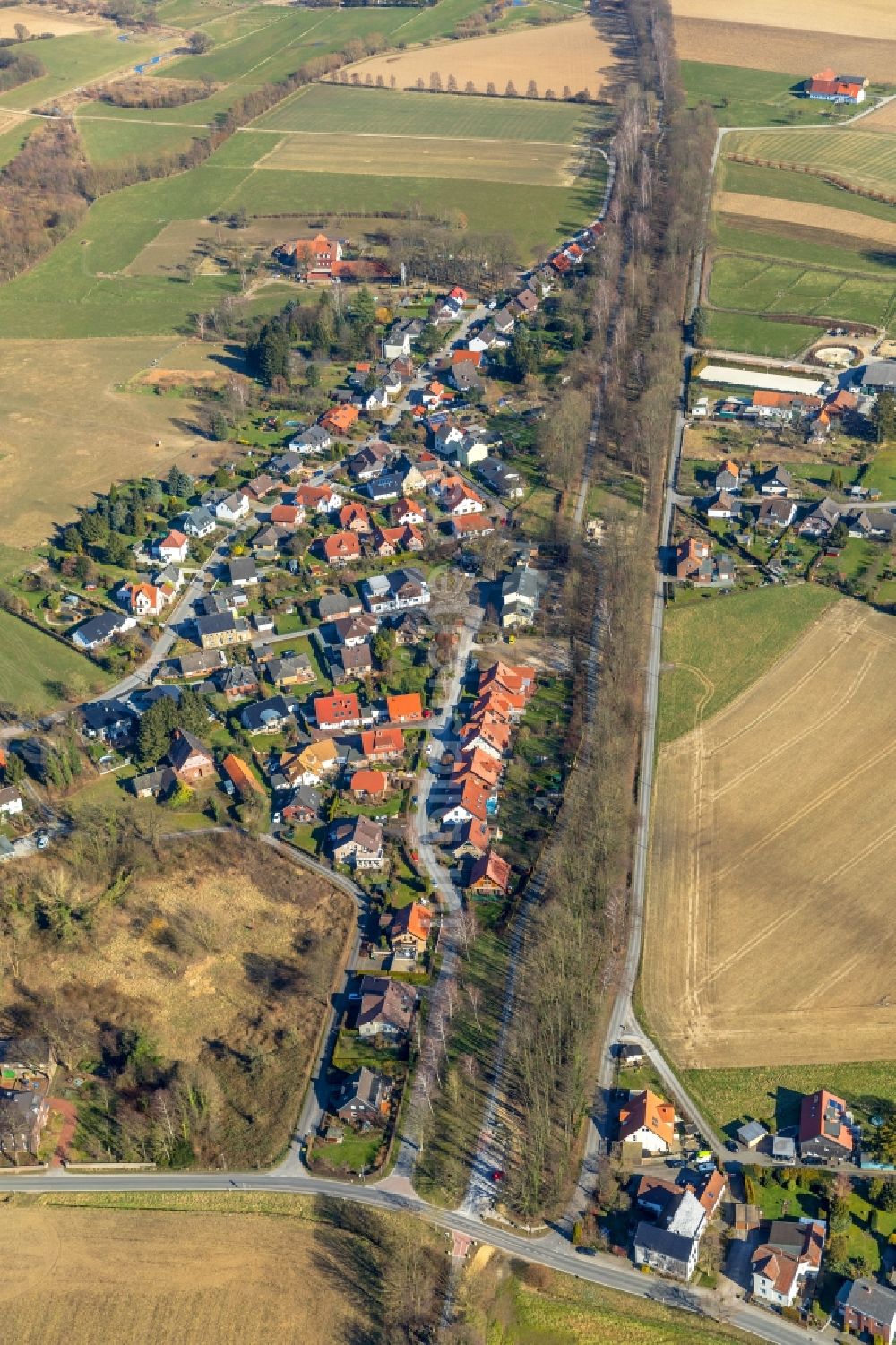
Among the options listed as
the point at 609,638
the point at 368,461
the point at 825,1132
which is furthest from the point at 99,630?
the point at 825,1132

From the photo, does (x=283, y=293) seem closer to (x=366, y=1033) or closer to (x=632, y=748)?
(x=632, y=748)

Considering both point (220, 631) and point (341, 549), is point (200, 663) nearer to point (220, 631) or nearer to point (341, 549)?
point (220, 631)

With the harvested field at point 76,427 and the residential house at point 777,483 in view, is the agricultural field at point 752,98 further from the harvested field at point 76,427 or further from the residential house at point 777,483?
the residential house at point 777,483

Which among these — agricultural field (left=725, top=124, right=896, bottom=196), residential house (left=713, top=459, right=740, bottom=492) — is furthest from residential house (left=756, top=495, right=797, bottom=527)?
agricultural field (left=725, top=124, right=896, bottom=196)

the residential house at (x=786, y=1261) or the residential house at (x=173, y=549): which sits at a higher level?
the residential house at (x=173, y=549)

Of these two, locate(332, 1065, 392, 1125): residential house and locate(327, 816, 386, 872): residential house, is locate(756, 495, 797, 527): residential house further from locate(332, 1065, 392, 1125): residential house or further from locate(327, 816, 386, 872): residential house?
locate(332, 1065, 392, 1125): residential house

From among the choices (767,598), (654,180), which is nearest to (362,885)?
(767,598)

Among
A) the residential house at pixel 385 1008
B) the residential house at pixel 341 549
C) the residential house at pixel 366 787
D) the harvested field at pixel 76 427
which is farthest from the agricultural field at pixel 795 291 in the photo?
the residential house at pixel 385 1008
